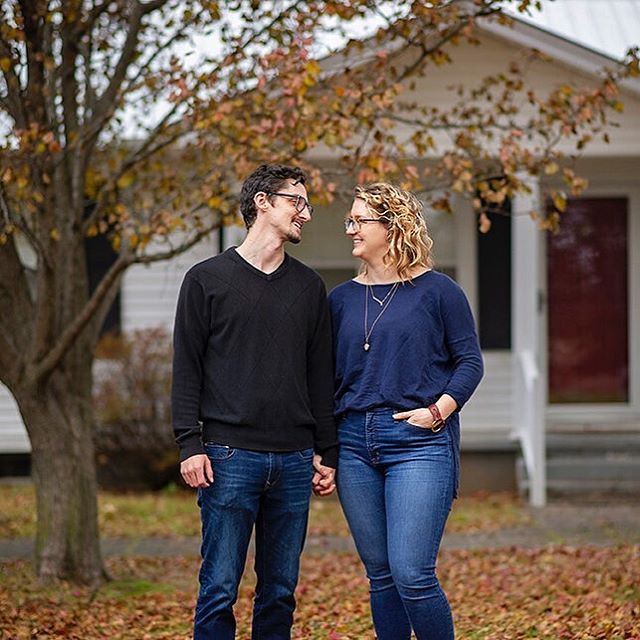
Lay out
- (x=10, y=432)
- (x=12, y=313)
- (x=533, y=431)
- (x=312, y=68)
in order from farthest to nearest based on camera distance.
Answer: (x=10, y=432)
(x=533, y=431)
(x=12, y=313)
(x=312, y=68)

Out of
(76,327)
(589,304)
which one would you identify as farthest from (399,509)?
(589,304)

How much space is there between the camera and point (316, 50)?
8164mm

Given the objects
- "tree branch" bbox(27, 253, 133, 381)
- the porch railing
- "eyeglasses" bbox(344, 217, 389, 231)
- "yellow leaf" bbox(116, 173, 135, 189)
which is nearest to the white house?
the porch railing

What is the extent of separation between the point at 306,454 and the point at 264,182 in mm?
1075

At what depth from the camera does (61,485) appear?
25.7 feet

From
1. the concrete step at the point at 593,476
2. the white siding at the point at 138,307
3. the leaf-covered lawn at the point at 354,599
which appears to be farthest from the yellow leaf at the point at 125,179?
the concrete step at the point at 593,476

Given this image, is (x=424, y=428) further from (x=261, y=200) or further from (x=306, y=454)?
(x=261, y=200)

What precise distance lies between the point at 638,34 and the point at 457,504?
5960 millimetres

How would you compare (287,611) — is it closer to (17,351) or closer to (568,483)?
(17,351)

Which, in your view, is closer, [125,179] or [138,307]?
[125,179]

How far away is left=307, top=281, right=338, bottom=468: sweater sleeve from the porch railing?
676cm

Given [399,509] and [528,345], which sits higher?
[528,345]

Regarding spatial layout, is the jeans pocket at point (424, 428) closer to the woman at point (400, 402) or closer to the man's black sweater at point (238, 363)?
the woman at point (400, 402)

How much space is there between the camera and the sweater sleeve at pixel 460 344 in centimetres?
477
